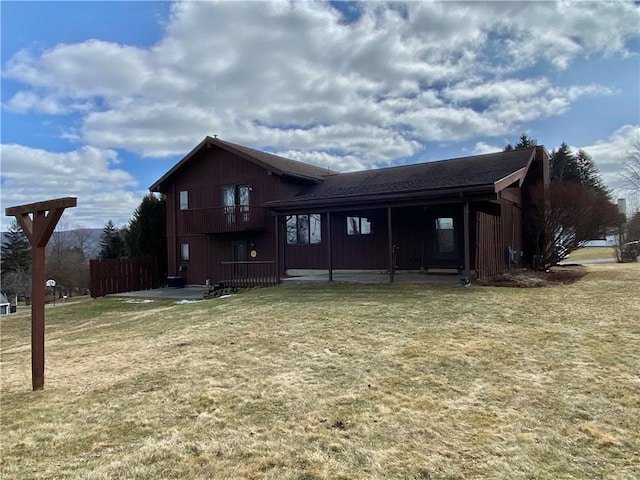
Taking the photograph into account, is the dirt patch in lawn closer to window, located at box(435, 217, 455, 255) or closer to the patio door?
window, located at box(435, 217, 455, 255)

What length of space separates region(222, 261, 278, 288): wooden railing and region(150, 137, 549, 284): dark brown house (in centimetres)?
Result: 6

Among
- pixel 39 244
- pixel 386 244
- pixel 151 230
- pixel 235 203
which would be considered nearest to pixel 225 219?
pixel 235 203

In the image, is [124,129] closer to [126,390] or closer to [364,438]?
[126,390]

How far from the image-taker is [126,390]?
190 inches

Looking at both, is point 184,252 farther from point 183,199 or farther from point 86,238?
point 86,238

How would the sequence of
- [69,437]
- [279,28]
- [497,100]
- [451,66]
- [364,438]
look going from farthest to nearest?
[497,100]
[451,66]
[279,28]
[69,437]
[364,438]

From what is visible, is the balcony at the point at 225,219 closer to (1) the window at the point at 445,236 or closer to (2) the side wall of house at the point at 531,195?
(1) the window at the point at 445,236

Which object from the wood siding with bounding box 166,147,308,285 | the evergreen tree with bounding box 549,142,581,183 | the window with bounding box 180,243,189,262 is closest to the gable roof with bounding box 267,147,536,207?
the wood siding with bounding box 166,147,308,285

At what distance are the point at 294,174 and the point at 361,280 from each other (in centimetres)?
604

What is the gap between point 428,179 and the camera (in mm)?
14461

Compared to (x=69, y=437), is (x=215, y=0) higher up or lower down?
higher up

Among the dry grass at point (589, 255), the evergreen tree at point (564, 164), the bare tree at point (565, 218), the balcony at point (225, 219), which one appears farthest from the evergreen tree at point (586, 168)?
the balcony at point (225, 219)

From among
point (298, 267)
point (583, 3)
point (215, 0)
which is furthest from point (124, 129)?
point (583, 3)

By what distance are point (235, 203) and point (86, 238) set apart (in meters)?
36.8
